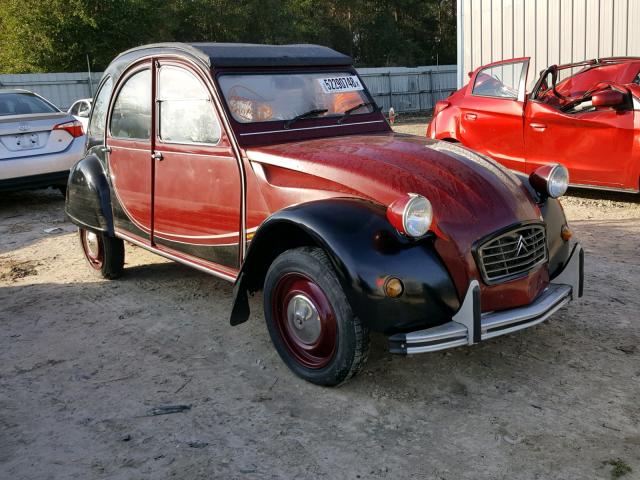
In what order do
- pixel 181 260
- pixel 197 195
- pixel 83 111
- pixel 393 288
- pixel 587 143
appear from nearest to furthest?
pixel 393 288 → pixel 197 195 → pixel 181 260 → pixel 587 143 → pixel 83 111

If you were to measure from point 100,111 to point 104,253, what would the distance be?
121cm

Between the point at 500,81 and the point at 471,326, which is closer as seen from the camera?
the point at 471,326

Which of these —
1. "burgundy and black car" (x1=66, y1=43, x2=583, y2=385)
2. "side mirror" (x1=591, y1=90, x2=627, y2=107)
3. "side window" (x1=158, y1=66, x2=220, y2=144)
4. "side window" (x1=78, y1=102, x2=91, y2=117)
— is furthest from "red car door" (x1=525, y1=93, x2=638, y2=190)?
"side window" (x1=78, y1=102, x2=91, y2=117)

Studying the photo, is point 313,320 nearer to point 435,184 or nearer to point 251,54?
point 435,184

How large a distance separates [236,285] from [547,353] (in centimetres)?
187

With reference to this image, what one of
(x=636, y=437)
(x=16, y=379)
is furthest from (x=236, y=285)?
(x=636, y=437)

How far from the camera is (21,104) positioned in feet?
30.3

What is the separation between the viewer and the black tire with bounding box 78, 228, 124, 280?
5.77 meters

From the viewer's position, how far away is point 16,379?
4000mm

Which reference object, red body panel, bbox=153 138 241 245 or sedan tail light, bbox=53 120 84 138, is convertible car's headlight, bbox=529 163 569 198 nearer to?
red body panel, bbox=153 138 241 245

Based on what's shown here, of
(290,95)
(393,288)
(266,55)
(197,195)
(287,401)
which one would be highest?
(266,55)

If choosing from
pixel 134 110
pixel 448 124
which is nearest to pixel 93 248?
pixel 134 110

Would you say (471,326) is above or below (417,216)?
below

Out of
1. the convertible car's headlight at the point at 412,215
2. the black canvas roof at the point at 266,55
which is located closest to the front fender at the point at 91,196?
the black canvas roof at the point at 266,55
